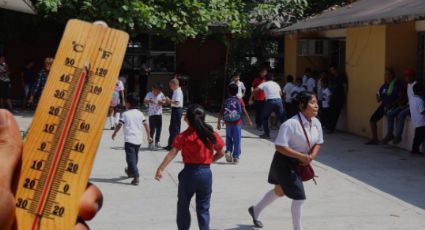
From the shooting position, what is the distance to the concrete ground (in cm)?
747

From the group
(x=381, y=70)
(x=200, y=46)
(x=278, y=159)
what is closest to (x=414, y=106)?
(x=381, y=70)

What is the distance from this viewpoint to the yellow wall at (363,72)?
14.4m

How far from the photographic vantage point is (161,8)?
18.8 metres

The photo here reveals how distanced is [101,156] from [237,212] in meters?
5.00

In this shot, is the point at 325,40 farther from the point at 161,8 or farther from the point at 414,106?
the point at 414,106

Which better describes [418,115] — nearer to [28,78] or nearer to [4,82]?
[4,82]

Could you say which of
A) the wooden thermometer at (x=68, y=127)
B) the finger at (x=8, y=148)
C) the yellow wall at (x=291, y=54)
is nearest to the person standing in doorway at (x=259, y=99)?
the yellow wall at (x=291, y=54)

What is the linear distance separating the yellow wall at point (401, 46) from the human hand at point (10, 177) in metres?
12.8

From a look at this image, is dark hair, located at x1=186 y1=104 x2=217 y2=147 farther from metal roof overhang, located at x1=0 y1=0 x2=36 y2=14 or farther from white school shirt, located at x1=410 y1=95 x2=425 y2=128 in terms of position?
white school shirt, located at x1=410 y1=95 x2=425 y2=128

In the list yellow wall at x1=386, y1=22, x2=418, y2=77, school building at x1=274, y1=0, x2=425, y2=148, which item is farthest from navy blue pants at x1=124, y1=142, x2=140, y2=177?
yellow wall at x1=386, y1=22, x2=418, y2=77

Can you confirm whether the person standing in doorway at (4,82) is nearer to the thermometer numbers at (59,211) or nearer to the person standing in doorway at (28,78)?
the person standing in doorway at (28,78)

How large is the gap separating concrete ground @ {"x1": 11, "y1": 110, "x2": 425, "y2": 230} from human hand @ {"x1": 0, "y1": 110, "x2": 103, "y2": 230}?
532 cm

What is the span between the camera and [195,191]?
20.3 ft

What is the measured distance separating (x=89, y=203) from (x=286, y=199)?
22.7 feet
